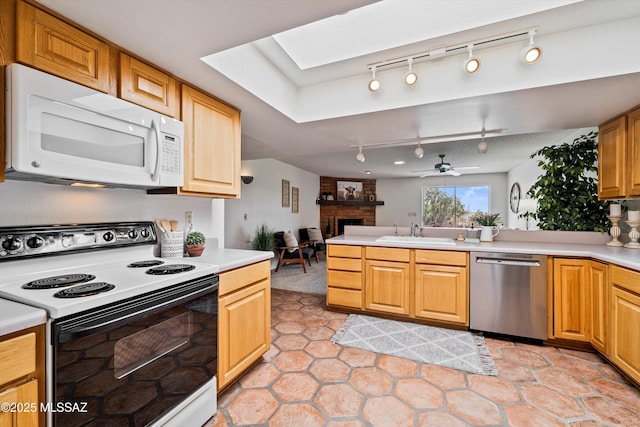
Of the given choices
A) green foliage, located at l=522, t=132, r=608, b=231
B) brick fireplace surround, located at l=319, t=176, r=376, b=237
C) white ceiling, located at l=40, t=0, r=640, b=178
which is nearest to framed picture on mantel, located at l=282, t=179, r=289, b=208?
brick fireplace surround, located at l=319, t=176, r=376, b=237

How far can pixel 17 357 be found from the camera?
80cm

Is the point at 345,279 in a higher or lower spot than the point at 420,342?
higher

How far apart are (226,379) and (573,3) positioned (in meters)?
2.87

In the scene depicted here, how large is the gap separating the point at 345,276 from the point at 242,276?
1503 mm

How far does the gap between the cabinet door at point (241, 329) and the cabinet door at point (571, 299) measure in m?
2.40

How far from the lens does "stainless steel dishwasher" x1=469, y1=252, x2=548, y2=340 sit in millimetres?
2275

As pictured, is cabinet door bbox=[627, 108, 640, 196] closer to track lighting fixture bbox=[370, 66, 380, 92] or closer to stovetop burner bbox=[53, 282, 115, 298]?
track lighting fixture bbox=[370, 66, 380, 92]

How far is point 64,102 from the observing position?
43.8 inches

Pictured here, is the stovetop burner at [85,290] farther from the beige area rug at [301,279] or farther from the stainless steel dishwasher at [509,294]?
the beige area rug at [301,279]

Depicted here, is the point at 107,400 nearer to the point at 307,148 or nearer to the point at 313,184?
the point at 307,148

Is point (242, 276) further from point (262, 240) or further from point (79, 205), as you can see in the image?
point (262, 240)

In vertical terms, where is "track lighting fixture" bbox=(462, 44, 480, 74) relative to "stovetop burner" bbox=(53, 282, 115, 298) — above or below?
above

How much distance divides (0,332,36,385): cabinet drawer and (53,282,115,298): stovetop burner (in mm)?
153

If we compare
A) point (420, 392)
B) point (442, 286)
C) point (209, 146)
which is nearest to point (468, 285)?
point (442, 286)
